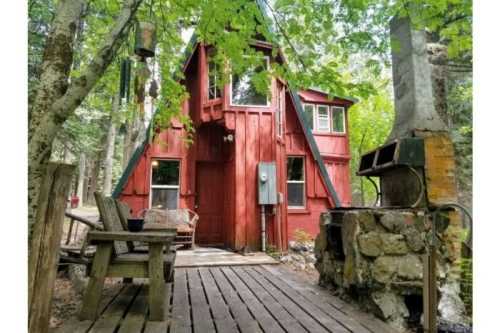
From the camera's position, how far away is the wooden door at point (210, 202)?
8023 millimetres

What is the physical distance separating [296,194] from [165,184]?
3.61 m

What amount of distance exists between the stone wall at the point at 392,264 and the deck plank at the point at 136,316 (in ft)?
6.54

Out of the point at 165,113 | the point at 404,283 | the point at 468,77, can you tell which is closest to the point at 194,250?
the point at 165,113

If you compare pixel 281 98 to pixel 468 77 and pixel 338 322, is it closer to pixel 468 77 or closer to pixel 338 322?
pixel 468 77

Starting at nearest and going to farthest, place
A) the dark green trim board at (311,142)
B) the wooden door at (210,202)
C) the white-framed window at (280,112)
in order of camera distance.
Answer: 1. the white-framed window at (280,112)
2. the wooden door at (210,202)
3. the dark green trim board at (311,142)

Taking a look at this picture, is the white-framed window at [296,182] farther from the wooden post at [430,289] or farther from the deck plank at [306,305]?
the wooden post at [430,289]

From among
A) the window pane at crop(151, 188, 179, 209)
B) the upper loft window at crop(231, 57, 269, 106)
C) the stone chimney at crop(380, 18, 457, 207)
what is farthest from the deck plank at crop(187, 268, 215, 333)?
the upper loft window at crop(231, 57, 269, 106)

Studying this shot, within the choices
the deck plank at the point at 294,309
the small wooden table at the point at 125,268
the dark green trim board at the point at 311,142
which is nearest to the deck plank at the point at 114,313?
the small wooden table at the point at 125,268

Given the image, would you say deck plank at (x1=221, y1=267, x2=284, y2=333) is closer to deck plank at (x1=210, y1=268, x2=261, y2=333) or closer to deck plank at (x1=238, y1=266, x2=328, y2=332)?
deck plank at (x1=210, y1=268, x2=261, y2=333)

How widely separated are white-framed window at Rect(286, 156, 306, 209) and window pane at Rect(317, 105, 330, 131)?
10.7ft

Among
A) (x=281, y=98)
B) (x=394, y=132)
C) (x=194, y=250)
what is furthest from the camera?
(x=281, y=98)

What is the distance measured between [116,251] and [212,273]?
2.02 metres

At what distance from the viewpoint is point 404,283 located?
114 inches
